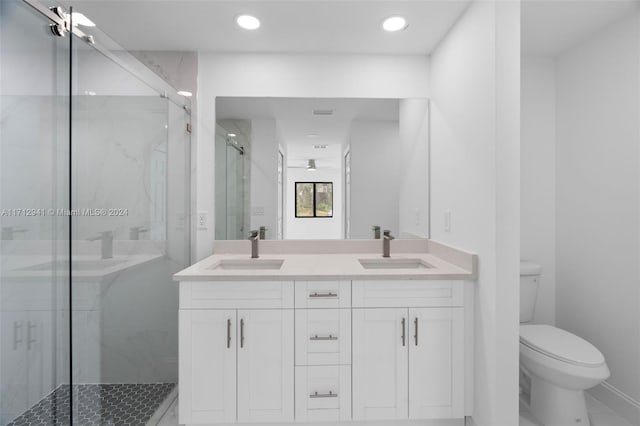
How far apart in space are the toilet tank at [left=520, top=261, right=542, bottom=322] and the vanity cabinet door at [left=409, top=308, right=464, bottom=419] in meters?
0.71

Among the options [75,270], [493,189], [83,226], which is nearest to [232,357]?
[75,270]

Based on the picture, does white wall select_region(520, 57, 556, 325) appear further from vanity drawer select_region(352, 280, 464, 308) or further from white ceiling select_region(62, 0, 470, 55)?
vanity drawer select_region(352, 280, 464, 308)

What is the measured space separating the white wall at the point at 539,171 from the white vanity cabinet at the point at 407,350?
106 cm

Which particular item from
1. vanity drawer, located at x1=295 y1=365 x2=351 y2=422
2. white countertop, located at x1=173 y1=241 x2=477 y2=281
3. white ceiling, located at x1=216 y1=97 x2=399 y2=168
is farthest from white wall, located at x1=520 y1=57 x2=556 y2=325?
vanity drawer, located at x1=295 y1=365 x2=351 y2=422

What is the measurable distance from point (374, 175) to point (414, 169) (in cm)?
28

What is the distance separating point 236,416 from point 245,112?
182 cm

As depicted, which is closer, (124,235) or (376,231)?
A: (124,235)

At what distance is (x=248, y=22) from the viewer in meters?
1.82

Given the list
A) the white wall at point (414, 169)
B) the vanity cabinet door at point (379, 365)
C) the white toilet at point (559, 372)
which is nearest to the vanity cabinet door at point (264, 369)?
the vanity cabinet door at point (379, 365)

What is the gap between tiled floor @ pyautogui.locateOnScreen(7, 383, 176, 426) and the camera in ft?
4.05

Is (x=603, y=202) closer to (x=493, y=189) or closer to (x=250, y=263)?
(x=493, y=189)

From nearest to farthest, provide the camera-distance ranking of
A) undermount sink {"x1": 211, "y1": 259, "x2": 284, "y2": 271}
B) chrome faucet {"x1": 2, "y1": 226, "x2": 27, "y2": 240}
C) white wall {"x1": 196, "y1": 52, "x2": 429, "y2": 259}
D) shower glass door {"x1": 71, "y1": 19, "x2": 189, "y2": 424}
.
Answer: chrome faucet {"x1": 2, "y1": 226, "x2": 27, "y2": 240} → shower glass door {"x1": 71, "y1": 19, "x2": 189, "y2": 424} → undermount sink {"x1": 211, "y1": 259, "x2": 284, "y2": 271} → white wall {"x1": 196, "y1": 52, "x2": 429, "y2": 259}

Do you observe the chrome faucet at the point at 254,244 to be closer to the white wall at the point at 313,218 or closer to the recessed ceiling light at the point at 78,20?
the white wall at the point at 313,218

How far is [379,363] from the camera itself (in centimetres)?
162
